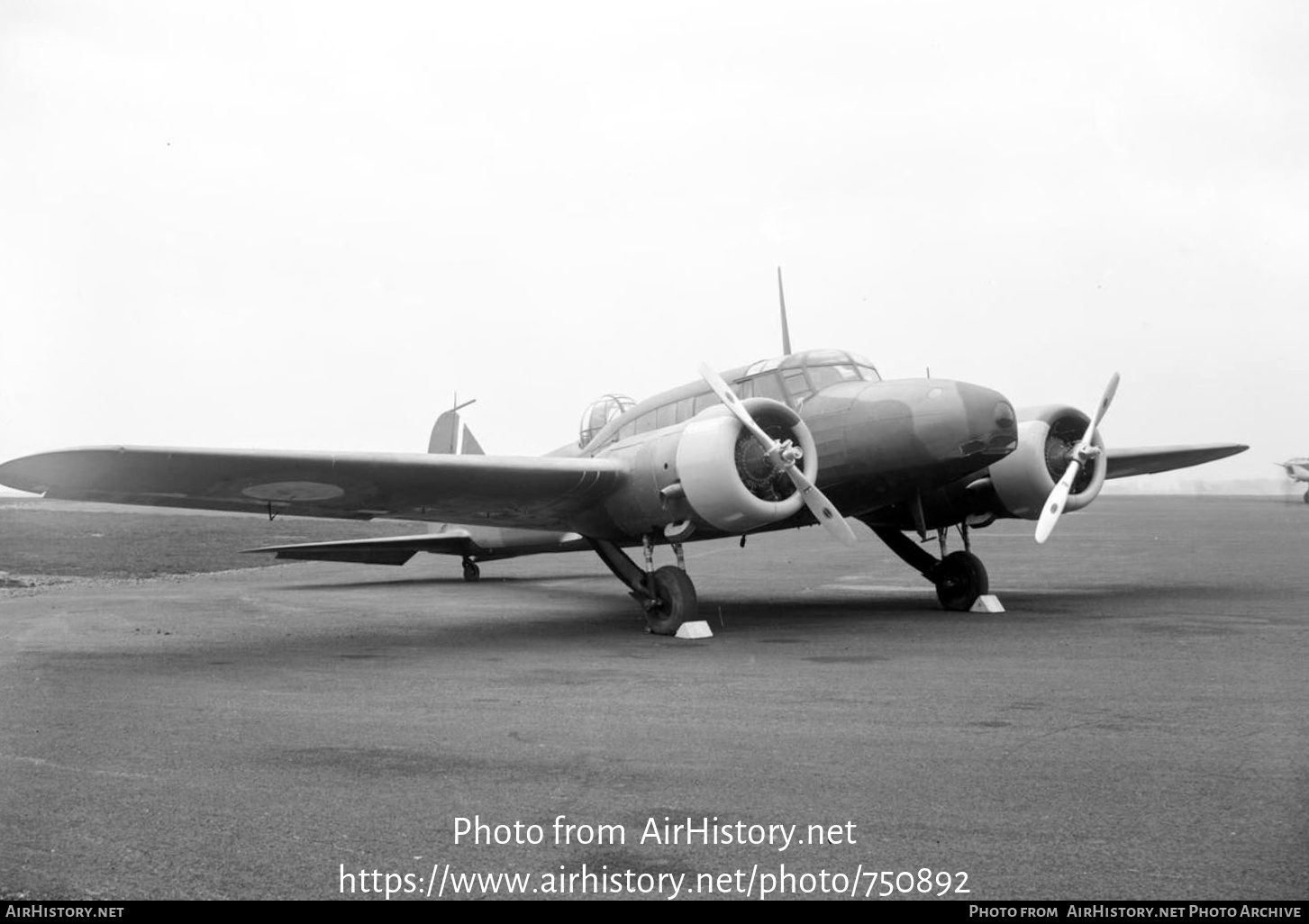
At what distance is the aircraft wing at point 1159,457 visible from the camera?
16078mm

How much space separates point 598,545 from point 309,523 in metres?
31.4

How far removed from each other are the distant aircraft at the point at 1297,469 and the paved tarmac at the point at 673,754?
199 ft

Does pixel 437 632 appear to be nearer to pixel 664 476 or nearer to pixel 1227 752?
pixel 664 476

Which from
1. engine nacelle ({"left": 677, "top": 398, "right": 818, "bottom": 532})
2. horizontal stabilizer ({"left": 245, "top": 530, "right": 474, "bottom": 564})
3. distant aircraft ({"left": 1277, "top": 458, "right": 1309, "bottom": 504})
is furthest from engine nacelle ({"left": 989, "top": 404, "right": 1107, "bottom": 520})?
distant aircraft ({"left": 1277, "top": 458, "right": 1309, "bottom": 504})

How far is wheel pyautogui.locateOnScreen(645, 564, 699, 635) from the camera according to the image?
11.9 meters

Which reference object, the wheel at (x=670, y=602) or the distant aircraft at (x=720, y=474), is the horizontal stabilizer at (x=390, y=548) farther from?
the wheel at (x=670, y=602)

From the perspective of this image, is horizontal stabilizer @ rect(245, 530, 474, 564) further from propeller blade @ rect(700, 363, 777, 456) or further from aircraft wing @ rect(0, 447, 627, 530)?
propeller blade @ rect(700, 363, 777, 456)

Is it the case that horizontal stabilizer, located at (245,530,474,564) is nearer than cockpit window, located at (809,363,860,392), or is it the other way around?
cockpit window, located at (809,363,860,392)

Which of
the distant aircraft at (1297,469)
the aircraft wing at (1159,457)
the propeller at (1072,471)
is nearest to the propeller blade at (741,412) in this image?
the propeller at (1072,471)

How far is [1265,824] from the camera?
4.49m

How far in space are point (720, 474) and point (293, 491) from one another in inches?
175

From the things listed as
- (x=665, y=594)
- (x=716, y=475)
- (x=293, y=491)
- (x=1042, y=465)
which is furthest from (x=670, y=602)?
(x=1042, y=465)

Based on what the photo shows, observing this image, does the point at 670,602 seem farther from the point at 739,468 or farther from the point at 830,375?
the point at 830,375

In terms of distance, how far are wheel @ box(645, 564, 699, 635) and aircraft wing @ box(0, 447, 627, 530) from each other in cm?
128
